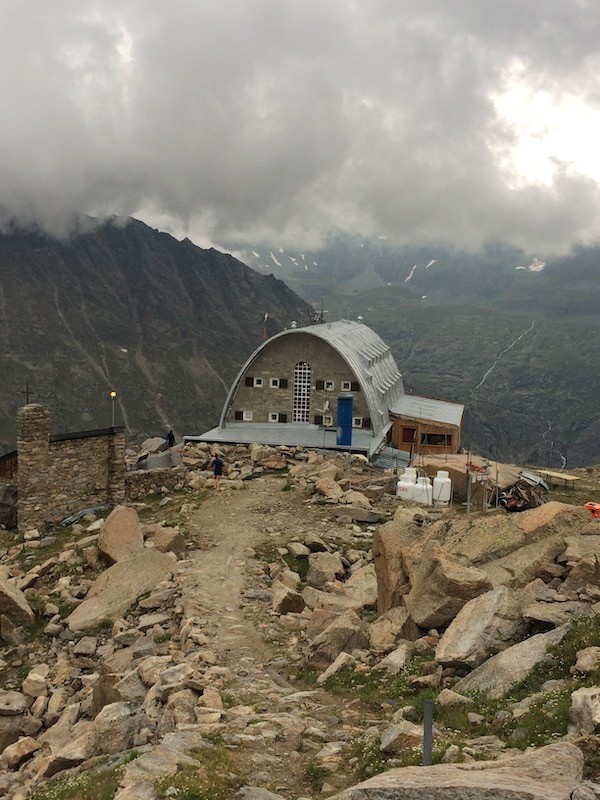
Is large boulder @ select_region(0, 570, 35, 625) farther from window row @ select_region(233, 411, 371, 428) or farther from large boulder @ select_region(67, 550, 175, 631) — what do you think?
window row @ select_region(233, 411, 371, 428)

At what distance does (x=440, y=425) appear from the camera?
5012 cm

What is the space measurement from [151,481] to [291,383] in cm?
1756

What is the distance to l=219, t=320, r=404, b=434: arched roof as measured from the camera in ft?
152

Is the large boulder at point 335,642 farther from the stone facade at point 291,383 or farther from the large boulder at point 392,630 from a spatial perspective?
the stone facade at point 291,383

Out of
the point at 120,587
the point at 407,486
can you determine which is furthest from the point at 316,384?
the point at 120,587

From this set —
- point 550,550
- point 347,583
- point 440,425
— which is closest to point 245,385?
point 440,425

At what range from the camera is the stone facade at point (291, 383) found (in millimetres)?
46594

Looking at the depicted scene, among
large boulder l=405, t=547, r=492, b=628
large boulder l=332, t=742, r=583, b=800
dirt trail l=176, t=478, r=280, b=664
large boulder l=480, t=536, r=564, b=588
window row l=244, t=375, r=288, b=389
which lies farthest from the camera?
window row l=244, t=375, r=288, b=389

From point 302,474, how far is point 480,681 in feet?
73.3

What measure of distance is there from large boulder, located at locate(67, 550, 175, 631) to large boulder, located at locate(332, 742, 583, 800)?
43.4 feet

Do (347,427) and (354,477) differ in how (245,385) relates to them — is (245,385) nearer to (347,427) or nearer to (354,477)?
(347,427)

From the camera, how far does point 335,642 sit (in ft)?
47.7

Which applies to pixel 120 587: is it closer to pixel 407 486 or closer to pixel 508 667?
pixel 508 667

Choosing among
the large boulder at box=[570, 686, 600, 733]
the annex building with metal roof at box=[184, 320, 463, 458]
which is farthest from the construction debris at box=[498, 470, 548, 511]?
the large boulder at box=[570, 686, 600, 733]
